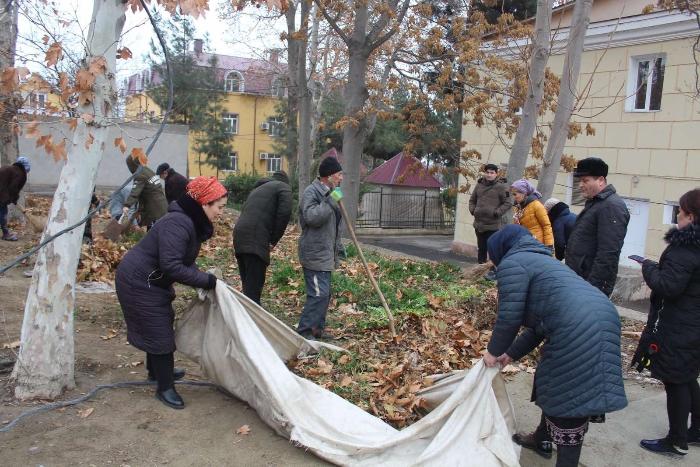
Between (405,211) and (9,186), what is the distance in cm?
1647

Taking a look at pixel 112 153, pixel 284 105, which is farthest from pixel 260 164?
pixel 112 153

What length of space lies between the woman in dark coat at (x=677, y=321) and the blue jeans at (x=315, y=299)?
259cm

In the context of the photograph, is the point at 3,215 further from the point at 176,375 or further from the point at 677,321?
the point at 677,321

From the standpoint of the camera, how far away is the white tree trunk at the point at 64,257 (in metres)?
3.98

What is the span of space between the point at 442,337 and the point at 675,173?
27.8 feet

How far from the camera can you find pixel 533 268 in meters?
3.15

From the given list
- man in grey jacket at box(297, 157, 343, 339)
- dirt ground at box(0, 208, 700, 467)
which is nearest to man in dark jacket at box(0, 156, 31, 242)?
dirt ground at box(0, 208, 700, 467)

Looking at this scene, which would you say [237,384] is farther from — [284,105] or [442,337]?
[284,105]

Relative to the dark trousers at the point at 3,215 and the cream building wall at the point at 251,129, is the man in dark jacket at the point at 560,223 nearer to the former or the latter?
the dark trousers at the point at 3,215

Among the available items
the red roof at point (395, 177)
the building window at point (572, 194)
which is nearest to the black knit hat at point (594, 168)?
the building window at point (572, 194)

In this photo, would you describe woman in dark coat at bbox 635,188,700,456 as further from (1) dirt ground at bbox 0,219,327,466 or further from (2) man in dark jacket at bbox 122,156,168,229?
(2) man in dark jacket at bbox 122,156,168,229

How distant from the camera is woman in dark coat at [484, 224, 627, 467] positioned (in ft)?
9.96

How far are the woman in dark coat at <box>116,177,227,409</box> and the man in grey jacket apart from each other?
1.18 metres

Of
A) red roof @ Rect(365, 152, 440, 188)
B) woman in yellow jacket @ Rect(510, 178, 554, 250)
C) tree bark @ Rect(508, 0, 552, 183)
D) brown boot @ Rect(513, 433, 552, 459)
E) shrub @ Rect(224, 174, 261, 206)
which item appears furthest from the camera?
red roof @ Rect(365, 152, 440, 188)
